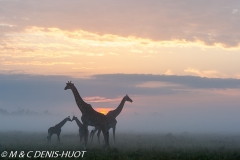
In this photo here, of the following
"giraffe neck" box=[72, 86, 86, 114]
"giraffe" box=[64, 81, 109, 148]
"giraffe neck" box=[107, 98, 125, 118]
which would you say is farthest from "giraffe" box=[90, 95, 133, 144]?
"giraffe neck" box=[72, 86, 86, 114]

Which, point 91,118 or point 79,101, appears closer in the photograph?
point 91,118

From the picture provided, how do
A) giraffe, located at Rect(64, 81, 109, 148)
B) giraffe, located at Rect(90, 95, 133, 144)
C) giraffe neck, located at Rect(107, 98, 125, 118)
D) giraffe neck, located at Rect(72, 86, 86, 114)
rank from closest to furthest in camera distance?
giraffe, located at Rect(64, 81, 109, 148)
giraffe neck, located at Rect(72, 86, 86, 114)
giraffe, located at Rect(90, 95, 133, 144)
giraffe neck, located at Rect(107, 98, 125, 118)

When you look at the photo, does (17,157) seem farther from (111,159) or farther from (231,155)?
(231,155)

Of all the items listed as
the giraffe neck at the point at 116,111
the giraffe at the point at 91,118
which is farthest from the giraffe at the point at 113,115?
the giraffe at the point at 91,118

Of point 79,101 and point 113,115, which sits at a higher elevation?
point 79,101

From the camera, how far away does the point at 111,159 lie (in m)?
15.7

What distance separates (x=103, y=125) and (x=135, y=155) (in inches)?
236

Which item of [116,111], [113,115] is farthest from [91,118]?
[116,111]

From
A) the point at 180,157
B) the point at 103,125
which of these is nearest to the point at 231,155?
the point at 180,157

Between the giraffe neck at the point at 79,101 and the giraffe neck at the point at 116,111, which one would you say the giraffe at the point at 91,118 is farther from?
the giraffe neck at the point at 116,111

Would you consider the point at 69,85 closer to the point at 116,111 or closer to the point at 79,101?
the point at 79,101

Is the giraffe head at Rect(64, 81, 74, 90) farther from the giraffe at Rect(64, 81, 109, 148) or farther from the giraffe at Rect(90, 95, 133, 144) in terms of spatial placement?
the giraffe at Rect(90, 95, 133, 144)

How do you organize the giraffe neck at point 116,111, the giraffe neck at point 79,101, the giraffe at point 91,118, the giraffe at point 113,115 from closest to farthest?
the giraffe at point 91,118 → the giraffe neck at point 79,101 → the giraffe at point 113,115 → the giraffe neck at point 116,111

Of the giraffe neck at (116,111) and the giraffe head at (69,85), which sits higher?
the giraffe head at (69,85)
